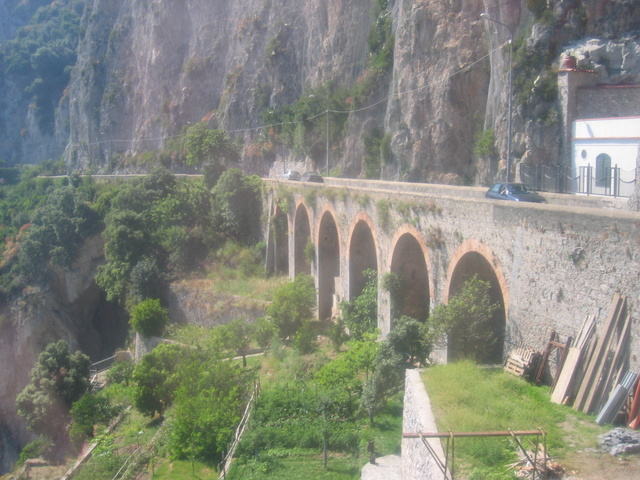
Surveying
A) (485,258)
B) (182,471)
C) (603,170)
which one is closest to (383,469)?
(485,258)

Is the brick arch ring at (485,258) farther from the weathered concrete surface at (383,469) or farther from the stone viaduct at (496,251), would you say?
the weathered concrete surface at (383,469)

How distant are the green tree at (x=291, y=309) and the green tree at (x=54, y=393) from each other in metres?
9.00

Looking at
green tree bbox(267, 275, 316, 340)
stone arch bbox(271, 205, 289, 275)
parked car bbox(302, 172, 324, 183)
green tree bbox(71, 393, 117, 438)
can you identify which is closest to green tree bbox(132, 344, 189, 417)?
green tree bbox(71, 393, 117, 438)

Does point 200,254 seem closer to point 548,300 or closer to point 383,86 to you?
point 383,86

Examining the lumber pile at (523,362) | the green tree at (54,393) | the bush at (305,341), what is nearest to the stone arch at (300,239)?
the bush at (305,341)

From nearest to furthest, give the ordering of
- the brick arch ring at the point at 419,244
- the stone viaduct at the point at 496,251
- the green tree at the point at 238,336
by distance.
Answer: the stone viaduct at the point at 496,251 → the brick arch ring at the point at 419,244 → the green tree at the point at 238,336

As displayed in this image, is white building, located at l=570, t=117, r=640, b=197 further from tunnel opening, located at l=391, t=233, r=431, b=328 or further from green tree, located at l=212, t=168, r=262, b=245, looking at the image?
green tree, located at l=212, t=168, r=262, b=245

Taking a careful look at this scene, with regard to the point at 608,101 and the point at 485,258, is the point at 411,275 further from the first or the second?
the point at 608,101

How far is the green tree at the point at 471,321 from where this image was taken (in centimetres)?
1393

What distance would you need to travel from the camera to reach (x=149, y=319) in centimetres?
2969

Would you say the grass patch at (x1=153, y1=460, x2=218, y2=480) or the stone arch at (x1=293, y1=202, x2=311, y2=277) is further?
the stone arch at (x1=293, y1=202, x2=311, y2=277)

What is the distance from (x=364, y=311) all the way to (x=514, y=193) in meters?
6.35

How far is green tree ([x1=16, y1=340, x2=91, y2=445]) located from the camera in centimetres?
2625

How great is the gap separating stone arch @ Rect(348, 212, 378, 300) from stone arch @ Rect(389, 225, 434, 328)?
3379 millimetres
